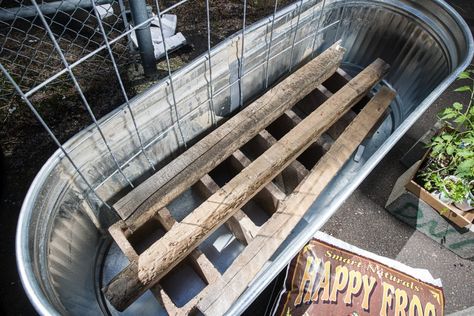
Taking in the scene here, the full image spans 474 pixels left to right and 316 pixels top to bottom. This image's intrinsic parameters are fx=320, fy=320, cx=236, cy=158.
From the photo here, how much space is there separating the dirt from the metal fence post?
0.11 m

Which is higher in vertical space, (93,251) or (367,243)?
(93,251)

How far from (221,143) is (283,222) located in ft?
1.37

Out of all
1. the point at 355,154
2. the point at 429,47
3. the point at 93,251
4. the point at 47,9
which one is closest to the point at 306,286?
the point at 355,154

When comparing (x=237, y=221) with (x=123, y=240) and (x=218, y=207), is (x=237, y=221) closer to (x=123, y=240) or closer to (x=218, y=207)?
(x=218, y=207)

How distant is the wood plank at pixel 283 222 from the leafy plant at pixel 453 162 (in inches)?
11.7

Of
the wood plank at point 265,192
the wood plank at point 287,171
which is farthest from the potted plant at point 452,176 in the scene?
the wood plank at point 265,192

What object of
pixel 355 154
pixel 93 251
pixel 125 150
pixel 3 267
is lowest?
pixel 3 267

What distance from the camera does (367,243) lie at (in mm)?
1670

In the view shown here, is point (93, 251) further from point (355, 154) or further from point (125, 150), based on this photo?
point (355, 154)

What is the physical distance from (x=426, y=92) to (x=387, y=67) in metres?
0.25

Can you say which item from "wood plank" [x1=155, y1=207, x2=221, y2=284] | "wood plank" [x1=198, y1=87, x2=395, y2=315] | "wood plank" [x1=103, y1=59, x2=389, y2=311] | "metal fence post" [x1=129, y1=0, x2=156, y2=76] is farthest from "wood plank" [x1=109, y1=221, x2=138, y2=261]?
"metal fence post" [x1=129, y1=0, x2=156, y2=76]

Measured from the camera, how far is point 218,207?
122 cm

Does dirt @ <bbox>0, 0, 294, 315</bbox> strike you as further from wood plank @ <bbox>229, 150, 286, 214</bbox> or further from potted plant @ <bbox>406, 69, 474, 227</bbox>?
potted plant @ <bbox>406, 69, 474, 227</bbox>

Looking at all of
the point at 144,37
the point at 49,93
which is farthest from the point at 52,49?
the point at 144,37
